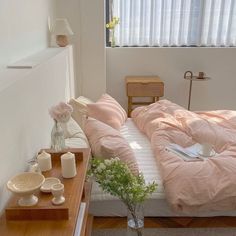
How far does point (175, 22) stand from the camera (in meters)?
3.87

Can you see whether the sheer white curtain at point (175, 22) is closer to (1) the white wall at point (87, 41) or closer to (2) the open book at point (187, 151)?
(1) the white wall at point (87, 41)

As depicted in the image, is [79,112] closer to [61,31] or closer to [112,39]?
[61,31]

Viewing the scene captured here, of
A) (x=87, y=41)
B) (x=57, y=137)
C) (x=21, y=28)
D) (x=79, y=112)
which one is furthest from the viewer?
(x=87, y=41)

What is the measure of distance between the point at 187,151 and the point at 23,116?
1.29 m

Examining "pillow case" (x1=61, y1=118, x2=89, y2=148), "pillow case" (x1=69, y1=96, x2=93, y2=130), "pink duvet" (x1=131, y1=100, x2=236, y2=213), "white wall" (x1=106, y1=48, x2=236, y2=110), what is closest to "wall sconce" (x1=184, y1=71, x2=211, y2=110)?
"white wall" (x1=106, y1=48, x2=236, y2=110)

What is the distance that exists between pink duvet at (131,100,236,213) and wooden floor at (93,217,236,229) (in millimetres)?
113

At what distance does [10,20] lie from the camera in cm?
163

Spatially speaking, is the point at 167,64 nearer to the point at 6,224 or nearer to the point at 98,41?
the point at 98,41

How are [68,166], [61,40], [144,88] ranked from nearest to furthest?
[68,166] → [61,40] → [144,88]

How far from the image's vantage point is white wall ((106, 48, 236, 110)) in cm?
392

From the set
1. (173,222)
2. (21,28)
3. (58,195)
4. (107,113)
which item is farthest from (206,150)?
(21,28)

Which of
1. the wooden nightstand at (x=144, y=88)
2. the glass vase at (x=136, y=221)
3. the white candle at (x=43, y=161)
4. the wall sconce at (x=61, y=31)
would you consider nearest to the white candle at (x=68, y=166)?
the white candle at (x=43, y=161)

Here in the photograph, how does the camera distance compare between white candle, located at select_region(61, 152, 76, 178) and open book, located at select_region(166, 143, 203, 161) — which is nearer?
white candle, located at select_region(61, 152, 76, 178)

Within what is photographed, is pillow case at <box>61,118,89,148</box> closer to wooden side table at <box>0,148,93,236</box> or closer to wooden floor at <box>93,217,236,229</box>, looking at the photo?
wooden floor at <box>93,217,236,229</box>
